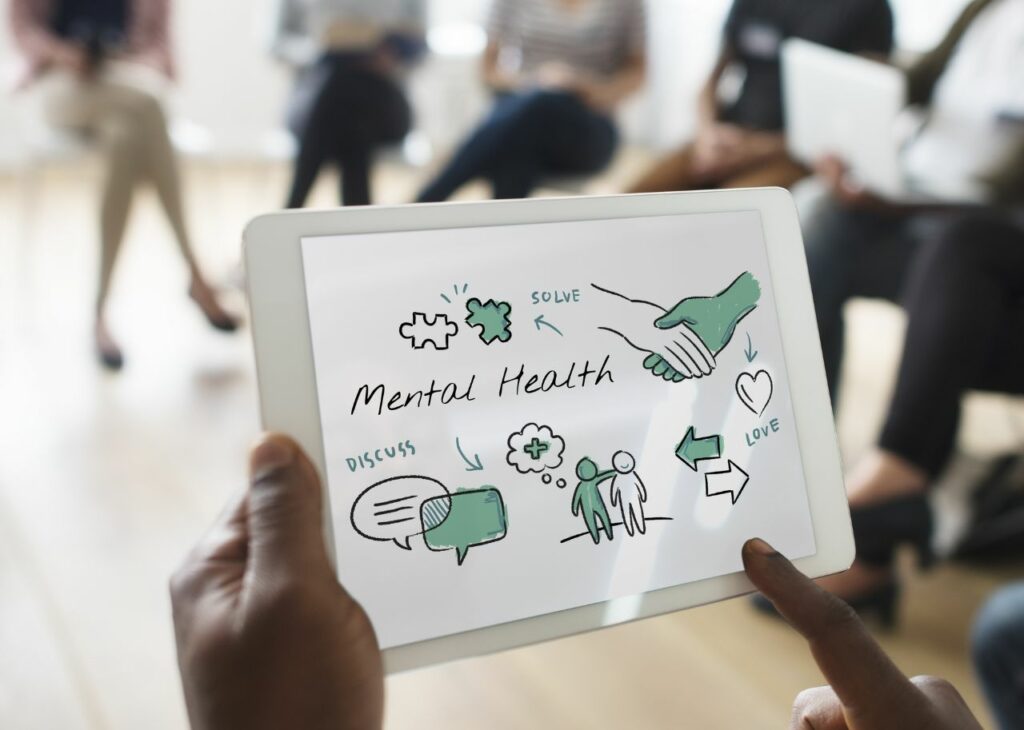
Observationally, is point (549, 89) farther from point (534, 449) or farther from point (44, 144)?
point (534, 449)

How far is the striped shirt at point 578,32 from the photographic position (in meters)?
1.95

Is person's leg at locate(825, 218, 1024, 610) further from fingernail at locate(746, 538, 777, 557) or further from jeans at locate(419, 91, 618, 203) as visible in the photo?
jeans at locate(419, 91, 618, 203)

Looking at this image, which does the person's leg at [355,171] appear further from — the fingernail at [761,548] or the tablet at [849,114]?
the fingernail at [761,548]

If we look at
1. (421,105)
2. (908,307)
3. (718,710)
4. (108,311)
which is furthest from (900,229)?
(421,105)

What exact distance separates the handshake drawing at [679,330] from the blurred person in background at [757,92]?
3.19 feet

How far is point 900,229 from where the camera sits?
131 centimetres

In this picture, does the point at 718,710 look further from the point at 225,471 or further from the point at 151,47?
the point at 151,47

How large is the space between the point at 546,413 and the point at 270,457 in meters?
0.15

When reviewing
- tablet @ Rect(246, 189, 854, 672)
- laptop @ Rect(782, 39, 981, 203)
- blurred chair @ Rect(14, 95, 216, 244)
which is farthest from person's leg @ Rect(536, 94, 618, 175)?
tablet @ Rect(246, 189, 854, 672)

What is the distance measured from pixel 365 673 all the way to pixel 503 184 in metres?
1.35

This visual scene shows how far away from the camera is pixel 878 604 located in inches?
43.3

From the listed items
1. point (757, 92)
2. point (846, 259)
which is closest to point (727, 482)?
point (846, 259)

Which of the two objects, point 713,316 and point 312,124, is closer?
point 713,316

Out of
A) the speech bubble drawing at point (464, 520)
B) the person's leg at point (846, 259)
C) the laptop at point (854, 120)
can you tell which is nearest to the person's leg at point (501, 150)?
the laptop at point (854, 120)
